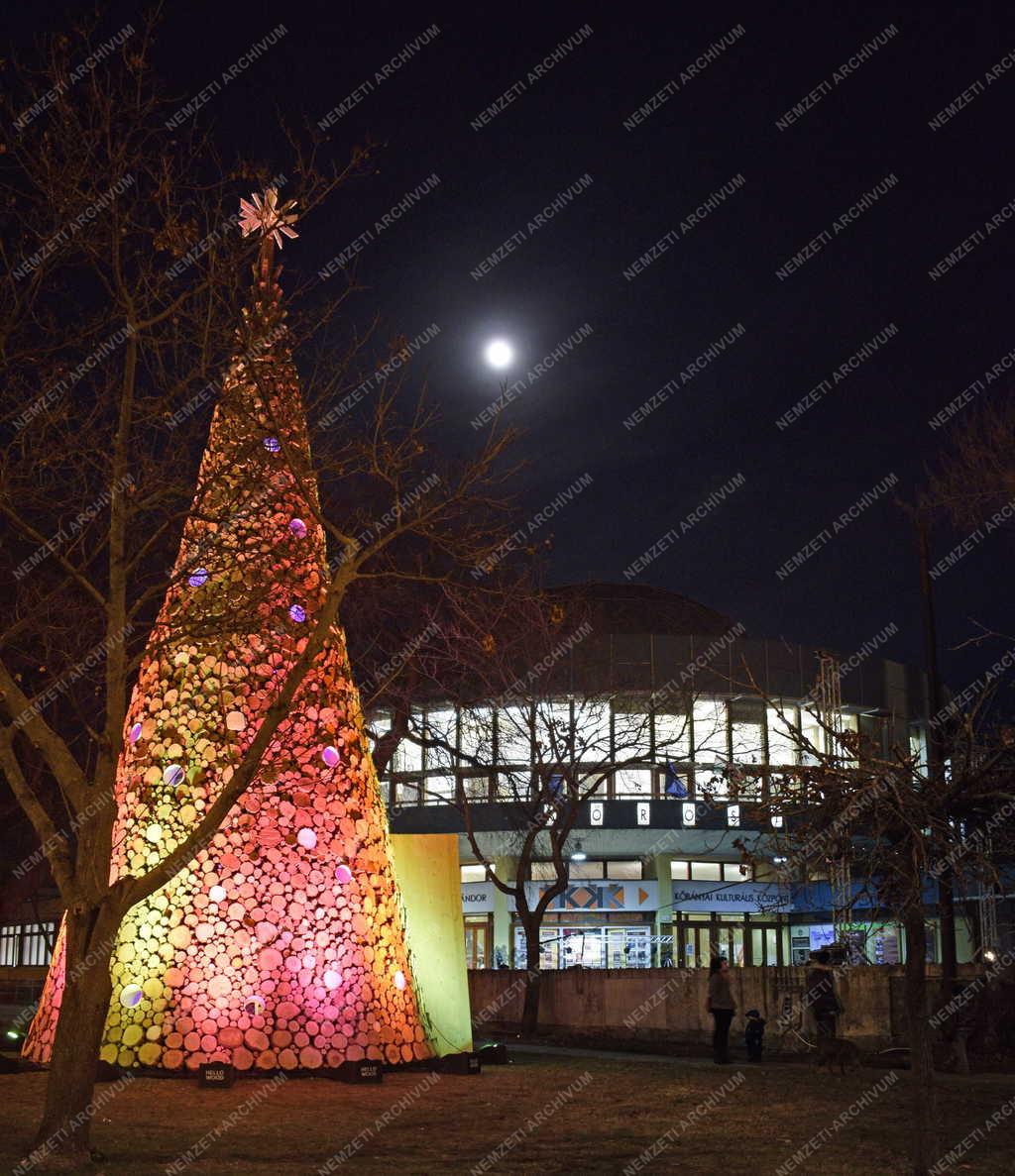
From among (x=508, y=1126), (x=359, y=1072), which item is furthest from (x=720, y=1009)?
(x=508, y=1126)

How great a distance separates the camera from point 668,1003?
2150 centimetres

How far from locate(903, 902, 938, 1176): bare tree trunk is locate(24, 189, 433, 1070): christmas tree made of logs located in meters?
5.91

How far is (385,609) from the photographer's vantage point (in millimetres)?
25844

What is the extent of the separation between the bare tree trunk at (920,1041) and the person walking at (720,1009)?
9.39 metres

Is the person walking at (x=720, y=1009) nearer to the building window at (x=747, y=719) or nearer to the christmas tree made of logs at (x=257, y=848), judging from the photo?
the christmas tree made of logs at (x=257, y=848)

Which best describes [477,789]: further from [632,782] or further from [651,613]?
[651,613]

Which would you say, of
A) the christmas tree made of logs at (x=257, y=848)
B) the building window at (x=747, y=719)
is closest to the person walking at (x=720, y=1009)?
the christmas tree made of logs at (x=257, y=848)

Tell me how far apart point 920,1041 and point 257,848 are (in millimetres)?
6674

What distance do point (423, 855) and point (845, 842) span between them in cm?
766

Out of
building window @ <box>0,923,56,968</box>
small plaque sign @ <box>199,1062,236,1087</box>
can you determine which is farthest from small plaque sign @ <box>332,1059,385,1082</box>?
building window @ <box>0,923,56,968</box>

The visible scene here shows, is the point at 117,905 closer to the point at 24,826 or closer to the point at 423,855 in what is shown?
the point at 423,855

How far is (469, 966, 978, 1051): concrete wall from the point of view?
18.9 m

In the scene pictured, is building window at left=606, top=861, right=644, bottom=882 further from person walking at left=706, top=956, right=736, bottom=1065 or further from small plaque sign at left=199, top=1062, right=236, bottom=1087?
small plaque sign at left=199, top=1062, right=236, bottom=1087

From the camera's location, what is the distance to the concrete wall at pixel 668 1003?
18.9 m
